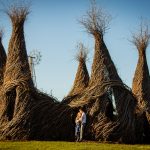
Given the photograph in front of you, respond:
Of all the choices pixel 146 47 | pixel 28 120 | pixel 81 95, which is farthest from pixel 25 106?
pixel 146 47

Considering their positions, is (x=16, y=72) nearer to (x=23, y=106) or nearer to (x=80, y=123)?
(x=23, y=106)

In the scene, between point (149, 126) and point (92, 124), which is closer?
point (92, 124)

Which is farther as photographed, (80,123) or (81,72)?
(81,72)

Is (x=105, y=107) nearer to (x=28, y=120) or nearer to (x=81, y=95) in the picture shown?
(x=81, y=95)

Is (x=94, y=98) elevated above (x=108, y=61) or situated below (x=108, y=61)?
below

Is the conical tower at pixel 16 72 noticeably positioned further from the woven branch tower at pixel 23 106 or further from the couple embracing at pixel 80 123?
the couple embracing at pixel 80 123

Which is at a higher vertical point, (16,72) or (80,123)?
(16,72)

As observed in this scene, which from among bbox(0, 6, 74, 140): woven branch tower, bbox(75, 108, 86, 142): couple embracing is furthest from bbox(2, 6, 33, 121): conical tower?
bbox(75, 108, 86, 142): couple embracing

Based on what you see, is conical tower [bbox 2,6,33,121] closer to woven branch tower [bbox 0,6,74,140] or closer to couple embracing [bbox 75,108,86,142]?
woven branch tower [bbox 0,6,74,140]

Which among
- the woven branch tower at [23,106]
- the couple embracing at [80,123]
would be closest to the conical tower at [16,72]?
the woven branch tower at [23,106]

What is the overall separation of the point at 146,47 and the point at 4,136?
1023cm

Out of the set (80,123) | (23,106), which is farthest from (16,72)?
(80,123)

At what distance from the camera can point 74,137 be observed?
21469mm

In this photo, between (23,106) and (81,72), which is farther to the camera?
(81,72)
